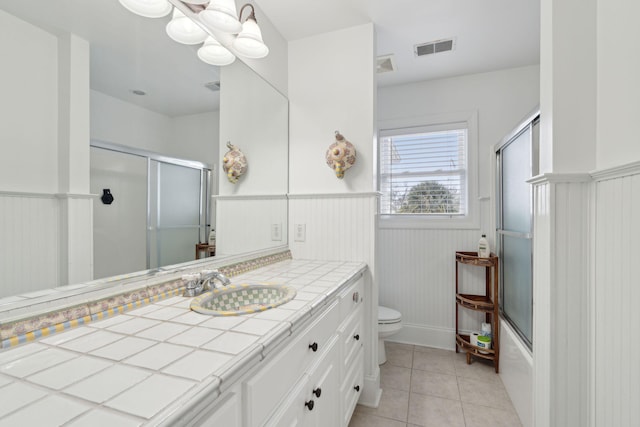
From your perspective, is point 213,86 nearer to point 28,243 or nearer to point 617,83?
point 28,243

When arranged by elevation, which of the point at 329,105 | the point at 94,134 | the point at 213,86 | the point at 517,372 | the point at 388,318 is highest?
the point at 329,105

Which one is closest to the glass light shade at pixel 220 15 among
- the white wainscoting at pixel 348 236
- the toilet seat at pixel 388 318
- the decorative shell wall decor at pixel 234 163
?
the decorative shell wall decor at pixel 234 163

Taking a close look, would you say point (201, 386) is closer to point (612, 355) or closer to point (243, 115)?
point (612, 355)

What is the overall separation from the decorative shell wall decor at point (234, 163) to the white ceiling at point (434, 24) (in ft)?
3.13

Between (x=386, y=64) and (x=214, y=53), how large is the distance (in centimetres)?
159

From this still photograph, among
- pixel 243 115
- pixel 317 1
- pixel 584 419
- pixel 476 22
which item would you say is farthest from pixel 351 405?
pixel 476 22

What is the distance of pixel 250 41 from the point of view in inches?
60.1

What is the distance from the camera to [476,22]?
1.98 meters

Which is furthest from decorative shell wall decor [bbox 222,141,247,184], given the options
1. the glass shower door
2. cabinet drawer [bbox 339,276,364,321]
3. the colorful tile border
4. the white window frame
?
the white window frame

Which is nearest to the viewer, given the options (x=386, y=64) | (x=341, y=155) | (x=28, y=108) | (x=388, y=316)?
(x=28, y=108)

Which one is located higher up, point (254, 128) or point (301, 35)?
point (301, 35)

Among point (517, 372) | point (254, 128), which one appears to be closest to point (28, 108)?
point (254, 128)

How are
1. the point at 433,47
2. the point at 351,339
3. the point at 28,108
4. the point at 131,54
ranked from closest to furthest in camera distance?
the point at 28,108
the point at 131,54
the point at 351,339
the point at 433,47

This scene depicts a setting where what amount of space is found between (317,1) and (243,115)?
827 mm
